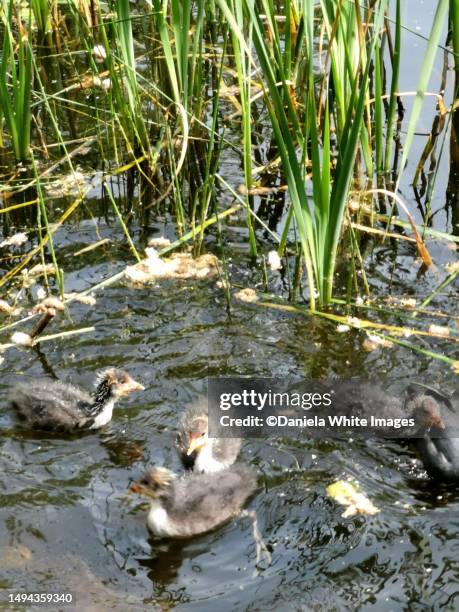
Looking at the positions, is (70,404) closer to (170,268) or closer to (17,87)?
(170,268)

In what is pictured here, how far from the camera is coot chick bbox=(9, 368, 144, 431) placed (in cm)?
485

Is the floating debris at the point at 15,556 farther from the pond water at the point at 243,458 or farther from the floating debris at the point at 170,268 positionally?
the floating debris at the point at 170,268

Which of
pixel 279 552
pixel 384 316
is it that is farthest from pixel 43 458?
pixel 384 316

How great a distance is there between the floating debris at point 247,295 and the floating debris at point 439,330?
1.12 meters

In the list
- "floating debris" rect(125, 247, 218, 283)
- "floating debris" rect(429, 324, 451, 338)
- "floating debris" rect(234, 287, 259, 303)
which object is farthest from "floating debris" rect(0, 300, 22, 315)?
"floating debris" rect(429, 324, 451, 338)

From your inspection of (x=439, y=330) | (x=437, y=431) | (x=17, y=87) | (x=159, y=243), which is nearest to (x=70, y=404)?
(x=159, y=243)

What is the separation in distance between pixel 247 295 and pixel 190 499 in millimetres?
1886

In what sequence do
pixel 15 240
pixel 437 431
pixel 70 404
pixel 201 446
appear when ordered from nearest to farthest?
pixel 201 446 → pixel 437 431 → pixel 70 404 → pixel 15 240

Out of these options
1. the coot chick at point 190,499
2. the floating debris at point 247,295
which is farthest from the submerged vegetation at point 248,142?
the coot chick at point 190,499

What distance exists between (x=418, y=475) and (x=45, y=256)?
10.2 feet

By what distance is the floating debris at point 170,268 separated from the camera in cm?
604

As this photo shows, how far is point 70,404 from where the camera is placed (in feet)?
16.2

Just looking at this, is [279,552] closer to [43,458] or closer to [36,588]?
[36,588]

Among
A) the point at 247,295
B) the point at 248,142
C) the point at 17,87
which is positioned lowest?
the point at 247,295
